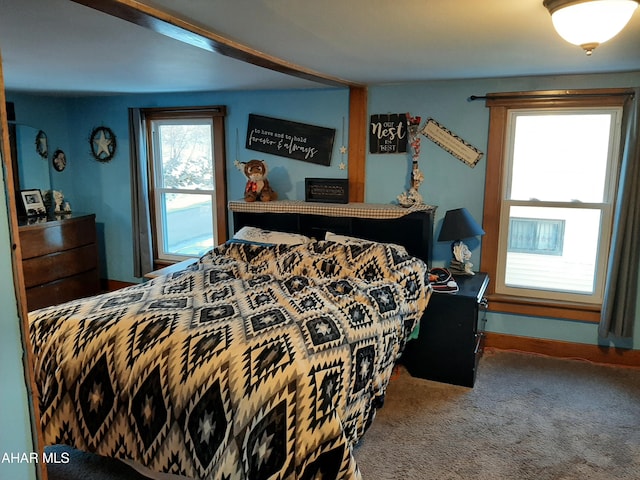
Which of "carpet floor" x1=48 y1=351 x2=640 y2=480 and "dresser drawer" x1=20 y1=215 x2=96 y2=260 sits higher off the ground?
"dresser drawer" x1=20 y1=215 x2=96 y2=260

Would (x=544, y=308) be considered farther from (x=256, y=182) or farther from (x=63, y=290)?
(x=63, y=290)

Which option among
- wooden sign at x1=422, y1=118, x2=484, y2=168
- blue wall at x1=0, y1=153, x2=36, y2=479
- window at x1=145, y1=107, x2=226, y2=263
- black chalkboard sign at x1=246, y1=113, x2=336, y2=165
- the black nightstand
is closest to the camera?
blue wall at x1=0, y1=153, x2=36, y2=479

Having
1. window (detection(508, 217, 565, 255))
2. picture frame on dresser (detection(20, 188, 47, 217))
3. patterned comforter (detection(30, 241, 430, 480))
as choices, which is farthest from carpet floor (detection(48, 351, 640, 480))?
picture frame on dresser (detection(20, 188, 47, 217))

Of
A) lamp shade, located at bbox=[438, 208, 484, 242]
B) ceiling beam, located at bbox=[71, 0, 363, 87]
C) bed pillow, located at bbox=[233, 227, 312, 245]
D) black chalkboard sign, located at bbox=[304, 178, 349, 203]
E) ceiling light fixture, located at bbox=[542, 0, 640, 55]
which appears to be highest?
ceiling beam, located at bbox=[71, 0, 363, 87]

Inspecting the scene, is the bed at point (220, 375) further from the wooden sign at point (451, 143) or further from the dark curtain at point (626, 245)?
the dark curtain at point (626, 245)

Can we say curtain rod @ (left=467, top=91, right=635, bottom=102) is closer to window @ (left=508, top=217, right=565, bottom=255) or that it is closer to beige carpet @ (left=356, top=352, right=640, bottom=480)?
window @ (left=508, top=217, right=565, bottom=255)

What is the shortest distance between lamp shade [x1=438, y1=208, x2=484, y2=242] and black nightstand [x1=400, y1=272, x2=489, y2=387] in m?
0.34

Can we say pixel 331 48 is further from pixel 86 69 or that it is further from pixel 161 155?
pixel 161 155

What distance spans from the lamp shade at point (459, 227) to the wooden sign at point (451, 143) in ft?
1.32

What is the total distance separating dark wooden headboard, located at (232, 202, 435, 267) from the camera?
3404 mm

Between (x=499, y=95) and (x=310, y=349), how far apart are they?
91.7 inches

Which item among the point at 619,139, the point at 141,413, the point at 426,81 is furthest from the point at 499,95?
the point at 141,413

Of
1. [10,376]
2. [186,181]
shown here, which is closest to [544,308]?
[186,181]

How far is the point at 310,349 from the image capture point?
1960mm
